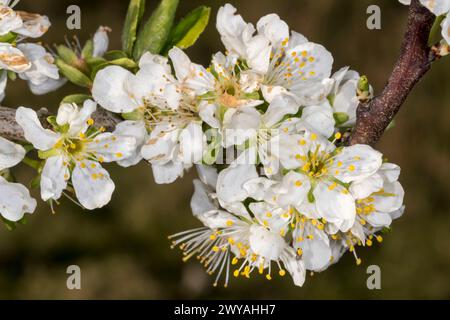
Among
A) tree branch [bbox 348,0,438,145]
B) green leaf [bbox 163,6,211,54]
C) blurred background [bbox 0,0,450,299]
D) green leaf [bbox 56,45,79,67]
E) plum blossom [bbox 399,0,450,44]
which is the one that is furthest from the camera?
blurred background [bbox 0,0,450,299]

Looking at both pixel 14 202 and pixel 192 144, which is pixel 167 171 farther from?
pixel 14 202

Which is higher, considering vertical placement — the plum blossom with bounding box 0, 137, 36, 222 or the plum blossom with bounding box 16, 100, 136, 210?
the plum blossom with bounding box 16, 100, 136, 210

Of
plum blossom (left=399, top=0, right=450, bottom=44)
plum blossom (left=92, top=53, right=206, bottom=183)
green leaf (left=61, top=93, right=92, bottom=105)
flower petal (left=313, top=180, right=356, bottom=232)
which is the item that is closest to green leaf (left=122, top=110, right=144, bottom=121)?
plum blossom (left=92, top=53, right=206, bottom=183)

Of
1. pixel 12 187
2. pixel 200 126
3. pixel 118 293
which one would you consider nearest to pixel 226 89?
pixel 200 126

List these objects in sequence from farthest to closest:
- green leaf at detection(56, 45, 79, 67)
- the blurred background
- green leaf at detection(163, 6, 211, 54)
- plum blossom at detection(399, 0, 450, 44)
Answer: the blurred background < green leaf at detection(163, 6, 211, 54) < green leaf at detection(56, 45, 79, 67) < plum blossom at detection(399, 0, 450, 44)

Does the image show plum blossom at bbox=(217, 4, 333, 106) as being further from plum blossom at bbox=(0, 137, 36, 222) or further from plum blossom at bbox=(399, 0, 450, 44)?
plum blossom at bbox=(0, 137, 36, 222)
